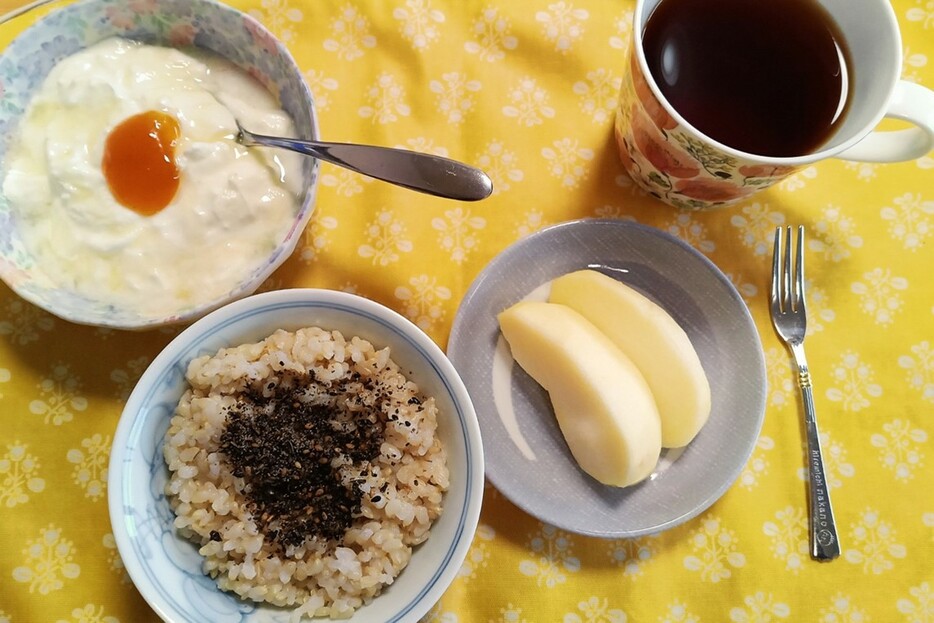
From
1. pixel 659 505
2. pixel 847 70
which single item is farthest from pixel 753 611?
pixel 847 70

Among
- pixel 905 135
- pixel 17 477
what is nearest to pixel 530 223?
pixel 905 135

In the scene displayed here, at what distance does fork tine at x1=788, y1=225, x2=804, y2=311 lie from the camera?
4.72ft

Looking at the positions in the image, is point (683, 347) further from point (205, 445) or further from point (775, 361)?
point (205, 445)

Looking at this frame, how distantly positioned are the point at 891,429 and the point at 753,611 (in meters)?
0.49

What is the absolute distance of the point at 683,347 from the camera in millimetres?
1326

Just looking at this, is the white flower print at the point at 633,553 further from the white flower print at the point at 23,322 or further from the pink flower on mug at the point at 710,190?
the white flower print at the point at 23,322

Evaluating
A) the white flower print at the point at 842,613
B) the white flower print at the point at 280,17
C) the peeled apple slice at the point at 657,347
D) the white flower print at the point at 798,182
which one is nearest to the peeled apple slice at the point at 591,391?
the peeled apple slice at the point at 657,347

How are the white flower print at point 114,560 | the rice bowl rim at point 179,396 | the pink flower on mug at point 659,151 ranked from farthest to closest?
1. the white flower print at point 114,560
2. the pink flower on mug at point 659,151
3. the rice bowl rim at point 179,396

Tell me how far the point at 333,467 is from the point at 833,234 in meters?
1.19

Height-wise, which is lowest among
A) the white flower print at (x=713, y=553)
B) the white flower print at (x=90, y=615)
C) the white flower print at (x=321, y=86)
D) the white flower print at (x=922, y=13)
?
the white flower print at (x=90, y=615)

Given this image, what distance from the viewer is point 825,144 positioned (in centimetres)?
Result: 119

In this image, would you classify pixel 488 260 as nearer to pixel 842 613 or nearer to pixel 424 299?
pixel 424 299

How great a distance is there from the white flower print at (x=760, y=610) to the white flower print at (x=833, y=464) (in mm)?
257

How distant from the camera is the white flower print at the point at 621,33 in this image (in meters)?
1.54
